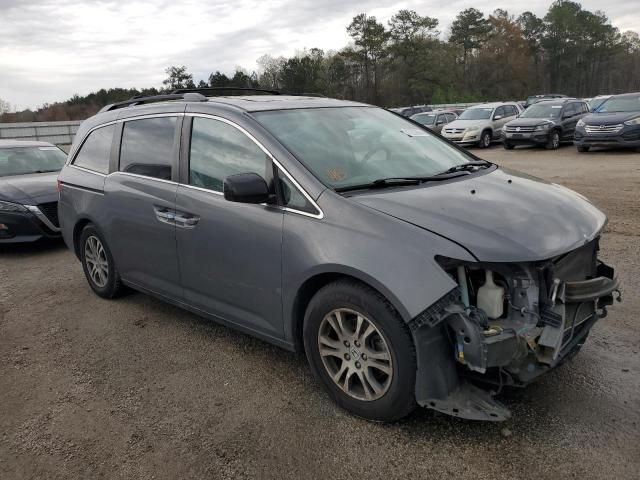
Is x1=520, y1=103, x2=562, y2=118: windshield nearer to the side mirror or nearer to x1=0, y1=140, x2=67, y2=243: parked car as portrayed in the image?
x1=0, y1=140, x2=67, y2=243: parked car

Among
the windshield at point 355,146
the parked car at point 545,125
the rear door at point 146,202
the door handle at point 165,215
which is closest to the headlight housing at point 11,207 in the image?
the rear door at point 146,202

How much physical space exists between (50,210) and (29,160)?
6.07ft

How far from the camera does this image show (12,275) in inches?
256

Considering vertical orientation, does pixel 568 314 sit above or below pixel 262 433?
above

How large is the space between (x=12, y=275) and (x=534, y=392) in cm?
606

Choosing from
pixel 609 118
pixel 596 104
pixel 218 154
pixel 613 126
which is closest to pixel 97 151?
pixel 218 154

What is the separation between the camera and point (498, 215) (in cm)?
284

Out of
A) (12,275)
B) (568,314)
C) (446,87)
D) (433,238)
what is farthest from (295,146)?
(446,87)

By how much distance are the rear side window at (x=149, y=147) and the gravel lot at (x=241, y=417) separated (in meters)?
1.32

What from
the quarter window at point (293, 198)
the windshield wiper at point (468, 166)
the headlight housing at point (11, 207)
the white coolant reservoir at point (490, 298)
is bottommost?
the headlight housing at point (11, 207)

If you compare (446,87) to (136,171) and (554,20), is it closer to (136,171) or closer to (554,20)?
(554,20)

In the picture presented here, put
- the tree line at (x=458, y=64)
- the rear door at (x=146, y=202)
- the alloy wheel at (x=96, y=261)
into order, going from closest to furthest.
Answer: the rear door at (x=146, y=202)
the alloy wheel at (x=96, y=261)
the tree line at (x=458, y=64)

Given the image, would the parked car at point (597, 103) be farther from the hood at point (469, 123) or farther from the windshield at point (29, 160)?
the windshield at point (29, 160)

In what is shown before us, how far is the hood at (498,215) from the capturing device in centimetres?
261
